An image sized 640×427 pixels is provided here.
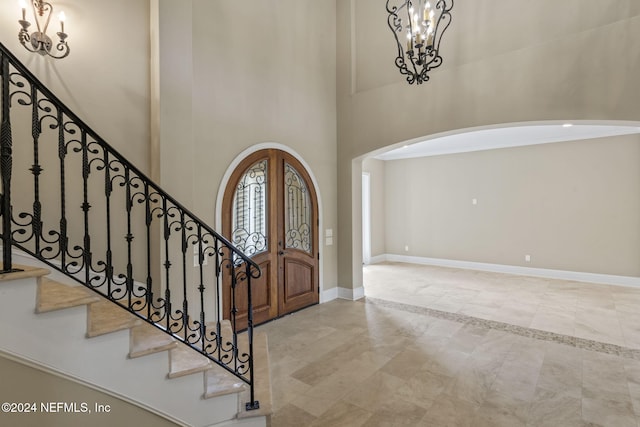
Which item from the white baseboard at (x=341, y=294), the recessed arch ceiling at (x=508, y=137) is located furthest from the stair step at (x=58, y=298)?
the recessed arch ceiling at (x=508, y=137)

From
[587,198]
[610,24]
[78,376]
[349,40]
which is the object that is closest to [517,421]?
[78,376]

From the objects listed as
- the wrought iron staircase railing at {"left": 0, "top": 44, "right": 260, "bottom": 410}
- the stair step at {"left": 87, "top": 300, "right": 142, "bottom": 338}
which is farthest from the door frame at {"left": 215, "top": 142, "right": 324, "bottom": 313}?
the stair step at {"left": 87, "top": 300, "right": 142, "bottom": 338}

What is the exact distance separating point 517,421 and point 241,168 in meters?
3.78

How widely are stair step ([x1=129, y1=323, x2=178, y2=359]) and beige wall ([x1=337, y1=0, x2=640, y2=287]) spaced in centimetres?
367

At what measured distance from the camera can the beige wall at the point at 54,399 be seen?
5.07ft

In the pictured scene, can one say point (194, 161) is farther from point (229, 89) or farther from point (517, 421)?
point (517, 421)

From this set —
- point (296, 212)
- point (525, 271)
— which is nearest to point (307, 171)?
point (296, 212)

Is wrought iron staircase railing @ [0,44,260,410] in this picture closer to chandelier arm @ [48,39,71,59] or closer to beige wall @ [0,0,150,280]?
beige wall @ [0,0,150,280]

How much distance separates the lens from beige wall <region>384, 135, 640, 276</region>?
6.27 meters

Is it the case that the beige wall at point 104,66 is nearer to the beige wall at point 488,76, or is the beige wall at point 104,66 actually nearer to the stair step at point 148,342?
the stair step at point 148,342

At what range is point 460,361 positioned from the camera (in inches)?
129

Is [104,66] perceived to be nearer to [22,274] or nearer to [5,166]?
[5,166]

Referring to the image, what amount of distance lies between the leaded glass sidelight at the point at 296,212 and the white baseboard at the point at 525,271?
448cm

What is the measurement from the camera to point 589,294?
5.71 meters
